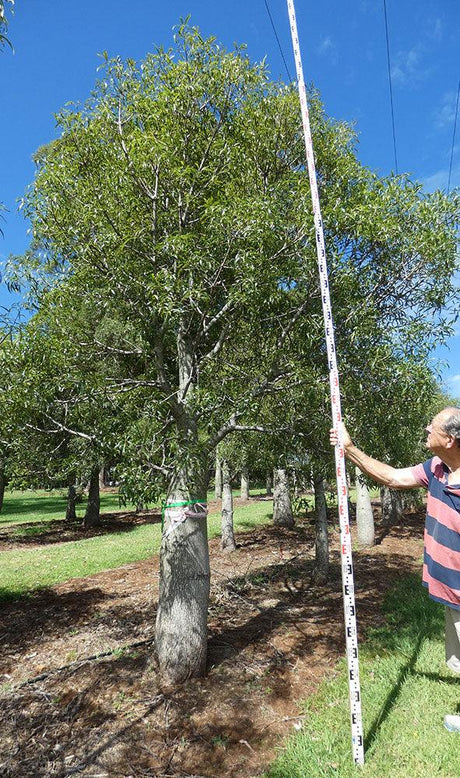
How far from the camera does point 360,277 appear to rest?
20.6ft

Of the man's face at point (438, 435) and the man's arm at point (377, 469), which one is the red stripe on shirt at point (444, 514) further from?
the man's face at point (438, 435)

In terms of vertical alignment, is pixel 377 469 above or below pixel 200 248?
below

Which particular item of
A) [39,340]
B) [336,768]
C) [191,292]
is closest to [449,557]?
[336,768]

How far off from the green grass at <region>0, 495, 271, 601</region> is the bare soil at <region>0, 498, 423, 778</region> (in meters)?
1.01

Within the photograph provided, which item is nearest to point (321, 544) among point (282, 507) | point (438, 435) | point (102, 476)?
point (438, 435)

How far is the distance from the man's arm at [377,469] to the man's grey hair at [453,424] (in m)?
0.50

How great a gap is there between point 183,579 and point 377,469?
10.5ft

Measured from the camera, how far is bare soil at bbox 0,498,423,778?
4.42m

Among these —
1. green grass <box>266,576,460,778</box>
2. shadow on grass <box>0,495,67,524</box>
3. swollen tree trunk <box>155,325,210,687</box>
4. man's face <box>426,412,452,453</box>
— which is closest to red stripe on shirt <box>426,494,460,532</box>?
man's face <box>426,412,452,453</box>

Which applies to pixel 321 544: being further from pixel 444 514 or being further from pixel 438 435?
pixel 438 435

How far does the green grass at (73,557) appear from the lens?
11.4 meters

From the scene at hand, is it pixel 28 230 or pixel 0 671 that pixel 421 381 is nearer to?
pixel 28 230

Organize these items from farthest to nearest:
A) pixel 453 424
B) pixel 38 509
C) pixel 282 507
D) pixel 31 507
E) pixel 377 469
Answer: pixel 31 507 < pixel 38 509 < pixel 282 507 < pixel 377 469 < pixel 453 424

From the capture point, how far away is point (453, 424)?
3711mm
